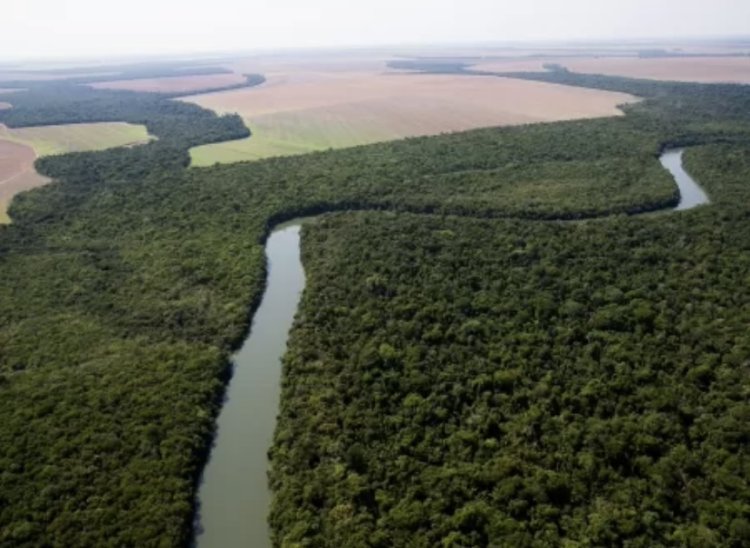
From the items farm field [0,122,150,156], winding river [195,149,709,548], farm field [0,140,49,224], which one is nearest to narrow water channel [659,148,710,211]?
winding river [195,149,709,548]

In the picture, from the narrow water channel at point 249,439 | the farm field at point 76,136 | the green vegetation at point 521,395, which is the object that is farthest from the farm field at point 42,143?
the green vegetation at point 521,395

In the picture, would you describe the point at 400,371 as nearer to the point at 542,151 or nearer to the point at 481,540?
the point at 481,540

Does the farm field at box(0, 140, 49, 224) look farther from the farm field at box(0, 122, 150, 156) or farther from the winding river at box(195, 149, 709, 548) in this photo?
the winding river at box(195, 149, 709, 548)

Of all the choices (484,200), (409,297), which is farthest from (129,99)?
(409,297)

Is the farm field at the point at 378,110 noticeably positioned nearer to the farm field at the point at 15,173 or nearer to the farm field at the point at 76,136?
the farm field at the point at 76,136

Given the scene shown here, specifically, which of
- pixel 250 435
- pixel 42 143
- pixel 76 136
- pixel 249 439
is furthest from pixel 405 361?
pixel 76 136
